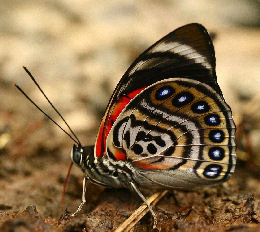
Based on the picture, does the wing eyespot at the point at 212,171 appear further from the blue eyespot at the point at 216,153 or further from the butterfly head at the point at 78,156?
the butterfly head at the point at 78,156

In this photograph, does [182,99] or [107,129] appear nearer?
[182,99]

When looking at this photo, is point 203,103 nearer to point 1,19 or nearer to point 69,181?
point 69,181

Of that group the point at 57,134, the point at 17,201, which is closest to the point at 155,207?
the point at 17,201

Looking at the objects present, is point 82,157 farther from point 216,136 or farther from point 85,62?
point 85,62

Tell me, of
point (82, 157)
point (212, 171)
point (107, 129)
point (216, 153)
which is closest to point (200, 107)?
point (216, 153)

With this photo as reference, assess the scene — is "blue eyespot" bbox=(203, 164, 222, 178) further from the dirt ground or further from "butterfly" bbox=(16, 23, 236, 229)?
the dirt ground

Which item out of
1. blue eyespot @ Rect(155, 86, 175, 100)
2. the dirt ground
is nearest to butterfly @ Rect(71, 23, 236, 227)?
blue eyespot @ Rect(155, 86, 175, 100)

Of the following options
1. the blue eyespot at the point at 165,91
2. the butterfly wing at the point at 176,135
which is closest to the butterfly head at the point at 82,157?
the butterfly wing at the point at 176,135
